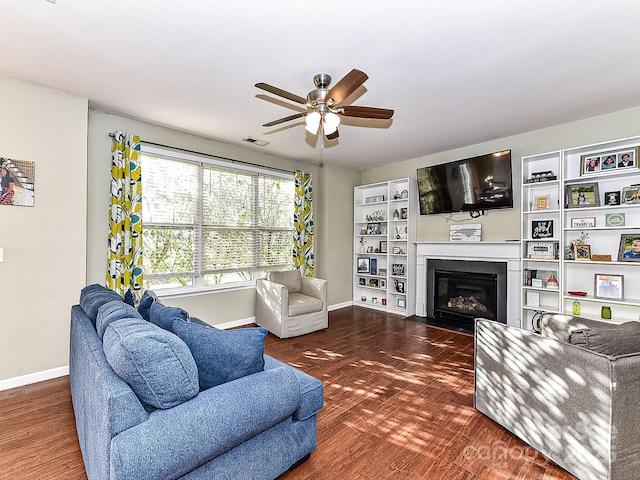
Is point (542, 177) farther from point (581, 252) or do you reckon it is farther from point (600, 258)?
point (600, 258)

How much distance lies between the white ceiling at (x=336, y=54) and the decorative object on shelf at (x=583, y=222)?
3.87 feet

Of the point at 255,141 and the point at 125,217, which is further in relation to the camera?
the point at 255,141

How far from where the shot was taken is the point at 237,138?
4.30m

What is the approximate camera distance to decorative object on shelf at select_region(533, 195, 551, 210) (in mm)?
3902

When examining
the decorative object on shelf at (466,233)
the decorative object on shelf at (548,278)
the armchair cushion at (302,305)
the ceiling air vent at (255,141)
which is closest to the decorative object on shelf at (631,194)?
the decorative object on shelf at (548,278)

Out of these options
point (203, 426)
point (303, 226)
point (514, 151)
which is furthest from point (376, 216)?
point (203, 426)

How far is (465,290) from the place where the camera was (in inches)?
189

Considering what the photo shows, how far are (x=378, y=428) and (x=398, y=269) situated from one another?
11.8 feet

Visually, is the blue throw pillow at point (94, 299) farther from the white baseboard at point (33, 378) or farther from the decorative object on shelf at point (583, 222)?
the decorative object on shelf at point (583, 222)

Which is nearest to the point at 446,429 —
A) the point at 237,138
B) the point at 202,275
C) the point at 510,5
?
the point at 510,5

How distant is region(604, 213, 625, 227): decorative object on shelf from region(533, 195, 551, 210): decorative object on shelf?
1.88 ft

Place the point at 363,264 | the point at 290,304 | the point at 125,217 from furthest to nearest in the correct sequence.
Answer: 1. the point at 363,264
2. the point at 290,304
3. the point at 125,217

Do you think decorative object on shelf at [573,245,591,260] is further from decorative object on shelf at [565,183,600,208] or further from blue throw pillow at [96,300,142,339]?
blue throw pillow at [96,300,142,339]

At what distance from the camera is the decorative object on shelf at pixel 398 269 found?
17.9ft
